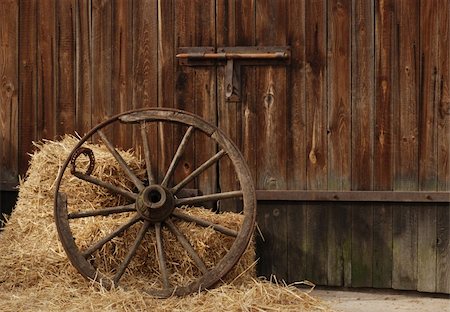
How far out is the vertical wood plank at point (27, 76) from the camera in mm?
6117

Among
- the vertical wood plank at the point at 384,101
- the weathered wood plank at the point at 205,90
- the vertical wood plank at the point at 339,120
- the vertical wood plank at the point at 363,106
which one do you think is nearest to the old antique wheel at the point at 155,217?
the weathered wood plank at the point at 205,90

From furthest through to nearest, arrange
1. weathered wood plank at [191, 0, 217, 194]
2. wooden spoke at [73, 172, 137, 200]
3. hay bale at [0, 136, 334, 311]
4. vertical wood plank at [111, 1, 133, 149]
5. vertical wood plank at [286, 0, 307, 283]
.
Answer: vertical wood plank at [111, 1, 133, 149] < weathered wood plank at [191, 0, 217, 194] < vertical wood plank at [286, 0, 307, 283] < wooden spoke at [73, 172, 137, 200] < hay bale at [0, 136, 334, 311]

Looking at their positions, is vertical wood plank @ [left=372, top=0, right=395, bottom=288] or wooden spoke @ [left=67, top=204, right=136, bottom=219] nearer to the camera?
wooden spoke @ [left=67, top=204, right=136, bottom=219]

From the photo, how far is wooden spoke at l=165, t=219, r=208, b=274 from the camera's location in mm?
5031

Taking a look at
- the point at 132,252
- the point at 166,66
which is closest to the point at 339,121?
the point at 166,66

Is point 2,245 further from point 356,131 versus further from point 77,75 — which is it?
point 356,131

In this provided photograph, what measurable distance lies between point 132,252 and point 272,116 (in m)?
1.47

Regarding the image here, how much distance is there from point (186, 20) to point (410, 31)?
165cm

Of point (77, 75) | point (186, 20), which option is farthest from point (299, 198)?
point (77, 75)

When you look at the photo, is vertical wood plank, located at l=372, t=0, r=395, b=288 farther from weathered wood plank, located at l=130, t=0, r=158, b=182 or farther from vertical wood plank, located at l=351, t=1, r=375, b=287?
weathered wood plank, located at l=130, t=0, r=158, b=182

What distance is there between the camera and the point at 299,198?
5.64m

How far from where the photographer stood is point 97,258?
520 centimetres

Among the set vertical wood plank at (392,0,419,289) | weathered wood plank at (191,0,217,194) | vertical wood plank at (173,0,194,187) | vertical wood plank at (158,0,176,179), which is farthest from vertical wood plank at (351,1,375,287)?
vertical wood plank at (158,0,176,179)

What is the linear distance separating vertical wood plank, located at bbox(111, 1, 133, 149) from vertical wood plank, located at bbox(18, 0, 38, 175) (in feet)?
2.22
